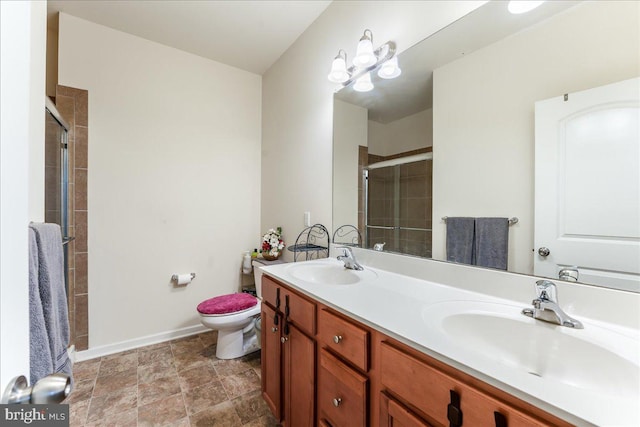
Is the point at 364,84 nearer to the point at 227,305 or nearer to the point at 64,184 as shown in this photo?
the point at 227,305

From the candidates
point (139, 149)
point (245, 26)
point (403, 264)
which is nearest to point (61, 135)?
point (139, 149)

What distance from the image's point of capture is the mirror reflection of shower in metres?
1.31

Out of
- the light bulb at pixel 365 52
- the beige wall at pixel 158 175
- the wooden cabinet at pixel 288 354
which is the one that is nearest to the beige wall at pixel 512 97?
the light bulb at pixel 365 52

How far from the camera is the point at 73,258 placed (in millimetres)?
2039

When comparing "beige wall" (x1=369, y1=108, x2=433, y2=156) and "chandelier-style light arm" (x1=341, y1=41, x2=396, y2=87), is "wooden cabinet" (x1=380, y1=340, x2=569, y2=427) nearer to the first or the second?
"beige wall" (x1=369, y1=108, x2=433, y2=156)

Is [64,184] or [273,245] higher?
[64,184]

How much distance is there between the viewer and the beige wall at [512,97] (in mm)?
794

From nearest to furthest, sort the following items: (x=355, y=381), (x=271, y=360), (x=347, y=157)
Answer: (x=355, y=381) → (x=271, y=360) → (x=347, y=157)

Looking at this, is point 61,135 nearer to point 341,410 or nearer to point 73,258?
point 73,258

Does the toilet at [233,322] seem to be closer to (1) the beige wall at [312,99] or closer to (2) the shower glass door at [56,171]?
(1) the beige wall at [312,99]

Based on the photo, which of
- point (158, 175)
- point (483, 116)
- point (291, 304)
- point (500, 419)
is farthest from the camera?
point (158, 175)

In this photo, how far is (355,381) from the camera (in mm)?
861

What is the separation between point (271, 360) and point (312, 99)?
186 centimetres

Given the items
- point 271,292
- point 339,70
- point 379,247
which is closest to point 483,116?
point 379,247
